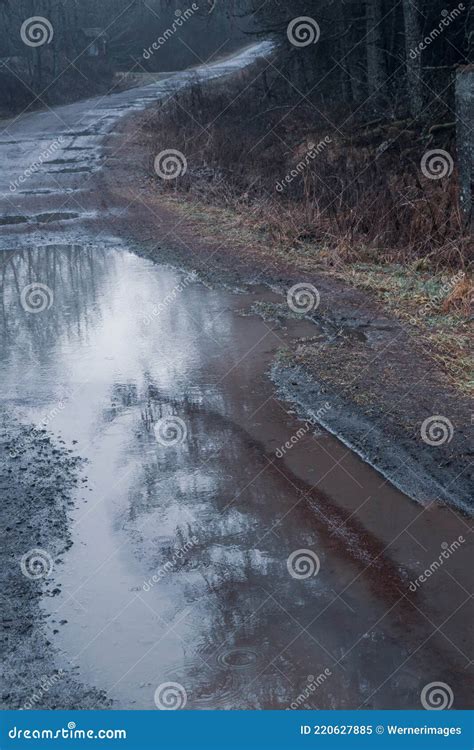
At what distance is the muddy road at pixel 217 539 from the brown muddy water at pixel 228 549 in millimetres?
12

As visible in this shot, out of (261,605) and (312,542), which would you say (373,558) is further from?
(261,605)

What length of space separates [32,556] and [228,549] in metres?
1.04

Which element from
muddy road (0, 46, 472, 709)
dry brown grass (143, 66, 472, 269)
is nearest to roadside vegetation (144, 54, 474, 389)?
dry brown grass (143, 66, 472, 269)

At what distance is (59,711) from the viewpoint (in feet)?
11.7

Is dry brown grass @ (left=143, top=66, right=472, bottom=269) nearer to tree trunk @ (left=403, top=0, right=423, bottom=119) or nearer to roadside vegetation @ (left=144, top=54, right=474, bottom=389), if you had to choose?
roadside vegetation @ (left=144, top=54, right=474, bottom=389)

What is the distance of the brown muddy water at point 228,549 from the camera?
13.3ft

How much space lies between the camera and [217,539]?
5.15 m

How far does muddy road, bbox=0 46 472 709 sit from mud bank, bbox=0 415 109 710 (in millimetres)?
27

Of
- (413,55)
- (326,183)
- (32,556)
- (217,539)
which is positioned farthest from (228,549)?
(413,55)

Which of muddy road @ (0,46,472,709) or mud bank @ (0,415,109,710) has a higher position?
muddy road @ (0,46,472,709)

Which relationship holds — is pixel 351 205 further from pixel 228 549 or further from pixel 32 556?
pixel 32 556

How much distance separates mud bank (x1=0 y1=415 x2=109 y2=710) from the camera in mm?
3947

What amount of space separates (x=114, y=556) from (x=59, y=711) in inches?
60.0

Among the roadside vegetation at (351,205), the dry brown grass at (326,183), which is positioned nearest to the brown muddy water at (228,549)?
the roadside vegetation at (351,205)
